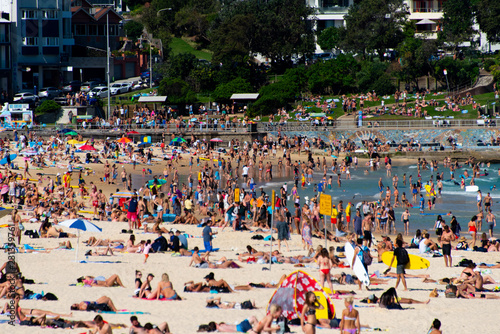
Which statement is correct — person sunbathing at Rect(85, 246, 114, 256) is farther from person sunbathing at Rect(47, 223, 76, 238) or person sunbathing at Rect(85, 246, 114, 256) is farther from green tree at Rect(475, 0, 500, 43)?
→ green tree at Rect(475, 0, 500, 43)

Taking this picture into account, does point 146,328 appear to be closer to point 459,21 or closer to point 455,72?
point 455,72

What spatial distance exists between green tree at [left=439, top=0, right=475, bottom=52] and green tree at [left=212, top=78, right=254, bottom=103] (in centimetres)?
1978

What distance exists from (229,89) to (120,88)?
9369mm

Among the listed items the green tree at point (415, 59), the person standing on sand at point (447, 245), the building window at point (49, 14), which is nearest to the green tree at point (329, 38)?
the green tree at point (415, 59)

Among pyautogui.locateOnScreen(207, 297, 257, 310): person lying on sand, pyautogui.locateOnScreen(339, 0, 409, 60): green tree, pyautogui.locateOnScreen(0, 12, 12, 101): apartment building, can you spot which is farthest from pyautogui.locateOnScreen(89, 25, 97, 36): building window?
pyautogui.locateOnScreen(207, 297, 257, 310): person lying on sand

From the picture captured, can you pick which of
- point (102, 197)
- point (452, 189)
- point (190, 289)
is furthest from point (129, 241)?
point (452, 189)

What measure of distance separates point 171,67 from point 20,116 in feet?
49.7

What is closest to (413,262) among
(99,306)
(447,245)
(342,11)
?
(447,245)

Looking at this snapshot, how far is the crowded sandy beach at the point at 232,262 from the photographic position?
1327 centimetres

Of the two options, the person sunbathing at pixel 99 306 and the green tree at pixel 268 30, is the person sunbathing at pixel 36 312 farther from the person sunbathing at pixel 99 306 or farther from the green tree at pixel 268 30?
the green tree at pixel 268 30

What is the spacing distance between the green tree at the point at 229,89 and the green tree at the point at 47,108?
12.0m

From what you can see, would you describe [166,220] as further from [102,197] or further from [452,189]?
[452,189]

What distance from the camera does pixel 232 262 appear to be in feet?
59.3

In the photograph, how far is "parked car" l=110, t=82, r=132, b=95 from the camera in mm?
58750
